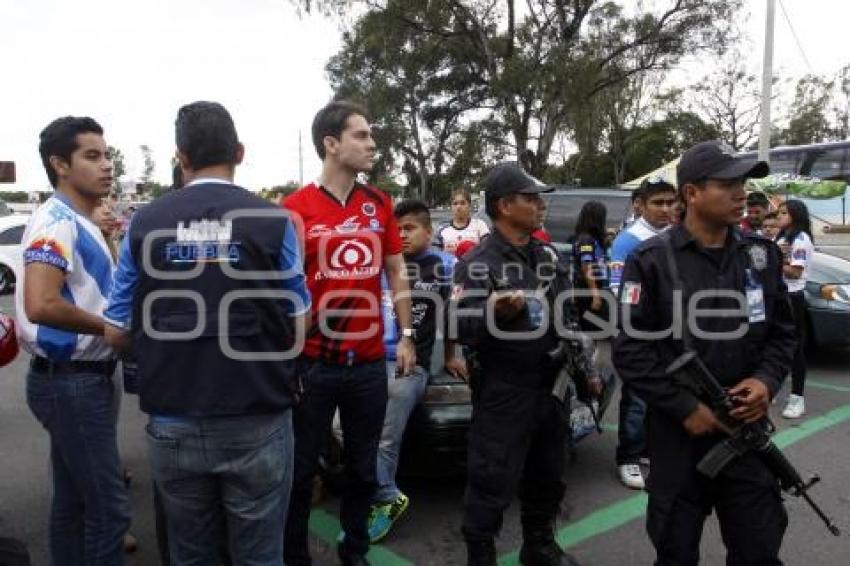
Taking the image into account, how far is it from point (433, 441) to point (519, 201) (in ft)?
4.70

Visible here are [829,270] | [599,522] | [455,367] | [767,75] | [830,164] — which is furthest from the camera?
[830,164]

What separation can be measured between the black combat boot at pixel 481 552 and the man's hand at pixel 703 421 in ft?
3.59

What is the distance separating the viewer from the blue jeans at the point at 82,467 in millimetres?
2445

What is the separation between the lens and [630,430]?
4215 mm

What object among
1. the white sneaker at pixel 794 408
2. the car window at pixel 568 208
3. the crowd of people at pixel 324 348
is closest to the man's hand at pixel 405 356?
the crowd of people at pixel 324 348

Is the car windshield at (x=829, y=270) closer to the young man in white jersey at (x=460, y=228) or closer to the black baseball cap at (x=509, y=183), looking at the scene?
the young man in white jersey at (x=460, y=228)

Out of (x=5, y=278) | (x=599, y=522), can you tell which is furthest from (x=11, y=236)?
(x=599, y=522)

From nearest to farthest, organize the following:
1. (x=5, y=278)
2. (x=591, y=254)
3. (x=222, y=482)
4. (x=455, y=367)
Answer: (x=222, y=482), (x=455, y=367), (x=591, y=254), (x=5, y=278)

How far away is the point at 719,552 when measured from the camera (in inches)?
132

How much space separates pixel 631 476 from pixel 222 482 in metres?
2.85

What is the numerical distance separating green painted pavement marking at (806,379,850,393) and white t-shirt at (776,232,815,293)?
122 centimetres

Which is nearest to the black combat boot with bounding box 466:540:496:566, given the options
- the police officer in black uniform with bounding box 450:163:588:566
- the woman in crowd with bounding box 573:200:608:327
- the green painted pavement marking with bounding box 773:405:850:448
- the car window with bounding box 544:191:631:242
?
the police officer in black uniform with bounding box 450:163:588:566

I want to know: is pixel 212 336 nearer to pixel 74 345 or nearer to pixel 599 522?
pixel 74 345

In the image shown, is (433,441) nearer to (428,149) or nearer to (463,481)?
(463,481)
